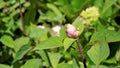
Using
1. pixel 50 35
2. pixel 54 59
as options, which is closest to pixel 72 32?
pixel 54 59

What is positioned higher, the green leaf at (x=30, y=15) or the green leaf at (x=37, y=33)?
the green leaf at (x=37, y=33)

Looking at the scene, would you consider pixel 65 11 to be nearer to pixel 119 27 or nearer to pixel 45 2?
pixel 45 2

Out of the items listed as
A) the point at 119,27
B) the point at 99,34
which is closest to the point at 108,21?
A: the point at 119,27

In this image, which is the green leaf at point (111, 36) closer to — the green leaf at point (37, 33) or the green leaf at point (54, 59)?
the green leaf at point (54, 59)

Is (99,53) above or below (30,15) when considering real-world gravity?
above

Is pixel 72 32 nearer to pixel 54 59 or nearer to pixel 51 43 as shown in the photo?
pixel 51 43

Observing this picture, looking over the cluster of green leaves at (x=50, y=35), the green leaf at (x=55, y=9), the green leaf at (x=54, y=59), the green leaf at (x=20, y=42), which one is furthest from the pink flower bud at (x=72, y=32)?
the green leaf at (x=55, y=9)

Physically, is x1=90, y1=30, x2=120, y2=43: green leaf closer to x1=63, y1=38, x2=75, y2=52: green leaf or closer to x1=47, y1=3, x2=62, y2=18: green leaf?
x1=63, y1=38, x2=75, y2=52: green leaf
